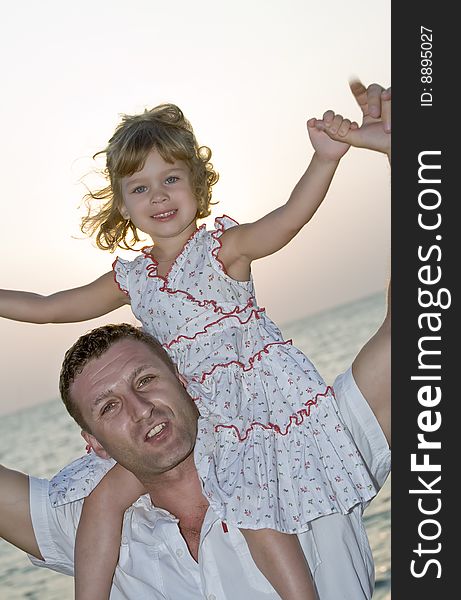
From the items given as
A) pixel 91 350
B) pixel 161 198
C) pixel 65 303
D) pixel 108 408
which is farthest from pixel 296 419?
pixel 65 303

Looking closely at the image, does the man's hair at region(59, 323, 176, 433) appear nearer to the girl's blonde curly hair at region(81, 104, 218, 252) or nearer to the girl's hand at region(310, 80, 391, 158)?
the girl's blonde curly hair at region(81, 104, 218, 252)

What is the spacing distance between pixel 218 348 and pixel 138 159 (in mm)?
726

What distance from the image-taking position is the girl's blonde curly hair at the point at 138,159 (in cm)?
380

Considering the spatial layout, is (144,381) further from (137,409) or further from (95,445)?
(95,445)

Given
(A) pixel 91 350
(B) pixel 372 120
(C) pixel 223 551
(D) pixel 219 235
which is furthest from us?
(D) pixel 219 235

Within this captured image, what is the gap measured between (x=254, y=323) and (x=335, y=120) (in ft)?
3.01

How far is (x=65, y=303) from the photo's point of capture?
3.93 meters

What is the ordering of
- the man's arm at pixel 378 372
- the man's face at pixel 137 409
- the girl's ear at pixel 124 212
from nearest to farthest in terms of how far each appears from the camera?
the man's arm at pixel 378 372 < the man's face at pixel 137 409 < the girl's ear at pixel 124 212

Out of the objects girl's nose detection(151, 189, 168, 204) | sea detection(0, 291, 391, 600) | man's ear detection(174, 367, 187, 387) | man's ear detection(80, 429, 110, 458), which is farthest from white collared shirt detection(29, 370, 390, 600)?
sea detection(0, 291, 391, 600)

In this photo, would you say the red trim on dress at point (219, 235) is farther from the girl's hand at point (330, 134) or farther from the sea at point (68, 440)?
the sea at point (68, 440)

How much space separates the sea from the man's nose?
6.06 m

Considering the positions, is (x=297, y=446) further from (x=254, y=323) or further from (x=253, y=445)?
(x=254, y=323)

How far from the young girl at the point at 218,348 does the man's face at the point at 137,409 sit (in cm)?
5

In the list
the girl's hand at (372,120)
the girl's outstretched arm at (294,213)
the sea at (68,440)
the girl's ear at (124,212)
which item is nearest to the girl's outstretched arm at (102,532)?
the girl's outstretched arm at (294,213)
